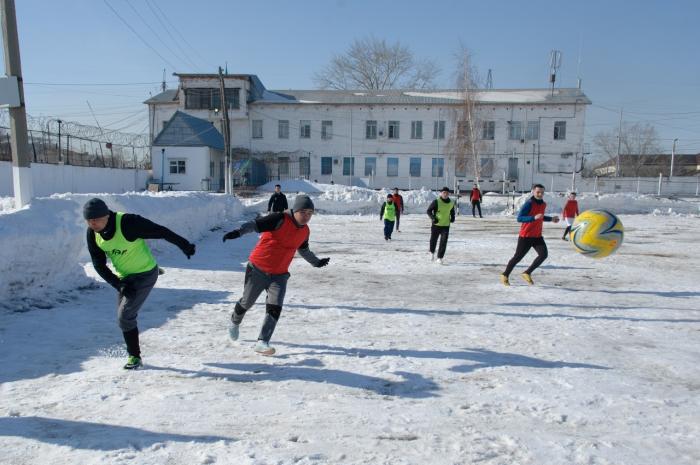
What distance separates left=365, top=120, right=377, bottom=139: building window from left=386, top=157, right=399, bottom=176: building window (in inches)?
101

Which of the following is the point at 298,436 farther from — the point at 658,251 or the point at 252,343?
the point at 658,251

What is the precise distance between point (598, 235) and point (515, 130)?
133 feet

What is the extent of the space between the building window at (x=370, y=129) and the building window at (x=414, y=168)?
4146 mm

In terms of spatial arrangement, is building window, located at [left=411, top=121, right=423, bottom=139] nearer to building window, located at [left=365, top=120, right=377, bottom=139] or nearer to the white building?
the white building

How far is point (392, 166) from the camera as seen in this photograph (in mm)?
48688

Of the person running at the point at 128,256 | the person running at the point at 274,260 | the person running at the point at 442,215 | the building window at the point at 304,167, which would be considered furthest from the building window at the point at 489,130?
the person running at the point at 128,256

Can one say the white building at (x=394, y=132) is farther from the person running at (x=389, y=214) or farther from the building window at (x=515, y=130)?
the person running at (x=389, y=214)

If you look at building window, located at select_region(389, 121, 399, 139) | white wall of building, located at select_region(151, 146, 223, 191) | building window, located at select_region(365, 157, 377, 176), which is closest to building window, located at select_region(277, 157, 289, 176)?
building window, located at select_region(365, 157, 377, 176)

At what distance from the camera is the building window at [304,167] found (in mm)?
48938

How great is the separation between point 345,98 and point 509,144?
50.7 feet

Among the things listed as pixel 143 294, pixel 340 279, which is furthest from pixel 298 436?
pixel 340 279

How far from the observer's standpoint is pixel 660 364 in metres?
5.34

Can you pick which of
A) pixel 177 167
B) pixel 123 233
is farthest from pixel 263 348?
pixel 177 167

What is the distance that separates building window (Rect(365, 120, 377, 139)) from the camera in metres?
48.5
